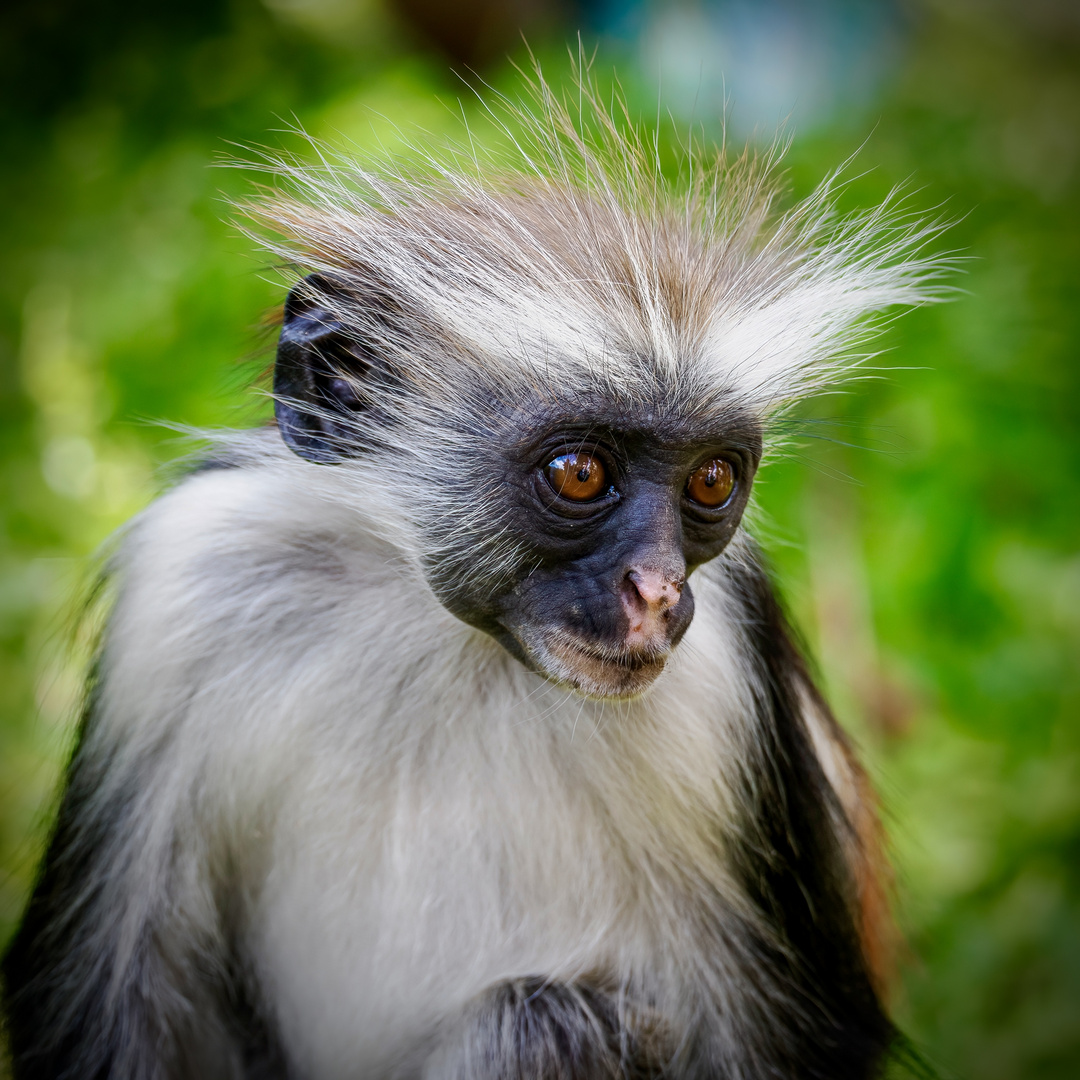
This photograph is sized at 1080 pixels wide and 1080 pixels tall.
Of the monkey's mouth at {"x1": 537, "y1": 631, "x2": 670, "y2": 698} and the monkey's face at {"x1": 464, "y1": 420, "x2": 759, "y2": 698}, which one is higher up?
the monkey's face at {"x1": 464, "y1": 420, "x2": 759, "y2": 698}

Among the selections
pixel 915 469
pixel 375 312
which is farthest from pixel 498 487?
pixel 915 469

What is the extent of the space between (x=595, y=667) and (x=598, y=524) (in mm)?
283

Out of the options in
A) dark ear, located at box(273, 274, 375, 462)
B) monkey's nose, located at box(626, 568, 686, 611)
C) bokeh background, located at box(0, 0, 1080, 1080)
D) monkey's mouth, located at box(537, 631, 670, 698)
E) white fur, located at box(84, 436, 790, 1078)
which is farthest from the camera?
bokeh background, located at box(0, 0, 1080, 1080)

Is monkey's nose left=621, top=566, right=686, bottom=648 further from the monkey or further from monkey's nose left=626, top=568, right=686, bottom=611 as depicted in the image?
the monkey

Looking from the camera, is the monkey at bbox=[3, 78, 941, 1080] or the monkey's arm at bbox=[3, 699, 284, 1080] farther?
the monkey's arm at bbox=[3, 699, 284, 1080]

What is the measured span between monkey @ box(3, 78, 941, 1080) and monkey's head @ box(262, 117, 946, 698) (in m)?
0.01

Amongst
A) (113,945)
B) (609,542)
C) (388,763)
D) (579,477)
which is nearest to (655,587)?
(609,542)

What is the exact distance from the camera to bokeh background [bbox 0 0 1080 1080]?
4.47m

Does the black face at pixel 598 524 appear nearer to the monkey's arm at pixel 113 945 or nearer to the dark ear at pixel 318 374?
the dark ear at pixel 318 374

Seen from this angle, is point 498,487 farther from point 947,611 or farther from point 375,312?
point 947,611

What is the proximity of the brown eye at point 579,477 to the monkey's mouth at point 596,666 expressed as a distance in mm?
279

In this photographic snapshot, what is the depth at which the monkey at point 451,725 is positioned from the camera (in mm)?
2619

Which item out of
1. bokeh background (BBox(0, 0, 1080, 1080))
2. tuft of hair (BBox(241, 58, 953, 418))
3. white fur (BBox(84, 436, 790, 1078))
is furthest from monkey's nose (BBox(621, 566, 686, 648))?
bokeh background (BBox(0, 0, 1080, 1080))

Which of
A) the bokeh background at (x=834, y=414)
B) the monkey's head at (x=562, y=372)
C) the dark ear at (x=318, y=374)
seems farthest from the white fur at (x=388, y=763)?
the bokeh background at (x=834, y=414)
